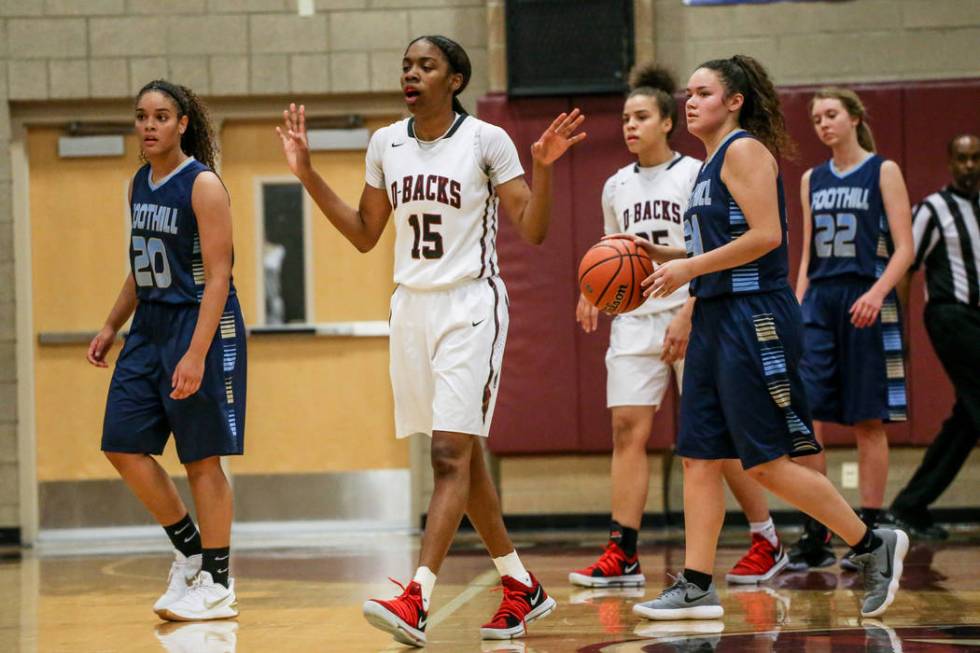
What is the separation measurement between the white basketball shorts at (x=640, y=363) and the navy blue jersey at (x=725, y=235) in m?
1.12

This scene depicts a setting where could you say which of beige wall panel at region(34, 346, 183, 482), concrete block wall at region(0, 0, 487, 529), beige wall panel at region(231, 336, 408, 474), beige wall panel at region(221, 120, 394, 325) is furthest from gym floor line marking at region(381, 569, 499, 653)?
concrete block wall at region(0, 0, 487, 529)

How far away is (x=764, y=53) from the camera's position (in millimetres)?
7766

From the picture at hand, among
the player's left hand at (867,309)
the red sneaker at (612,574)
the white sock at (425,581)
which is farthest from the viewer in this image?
the player's left hand at (867,309)

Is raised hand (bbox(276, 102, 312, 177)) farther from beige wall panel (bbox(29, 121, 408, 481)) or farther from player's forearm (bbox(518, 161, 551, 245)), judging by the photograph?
beige wall panel (bbox(29, 121, 408, 481))

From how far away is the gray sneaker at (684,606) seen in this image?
4.25m

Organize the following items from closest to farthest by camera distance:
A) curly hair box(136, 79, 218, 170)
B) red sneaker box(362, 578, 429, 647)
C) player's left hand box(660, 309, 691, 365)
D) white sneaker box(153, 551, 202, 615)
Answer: red sneaker box(362, 578, 429, 647) < white sneaker box(153, 551, 202, 615) < curly hair box(136, 79, 218, 170) < player's left hand box(660, 309, 691, 365)

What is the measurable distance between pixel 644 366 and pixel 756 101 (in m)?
1.37

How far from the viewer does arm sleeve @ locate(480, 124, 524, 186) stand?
13.7 ft

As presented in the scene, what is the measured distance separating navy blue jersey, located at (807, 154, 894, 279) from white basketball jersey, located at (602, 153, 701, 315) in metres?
0.68

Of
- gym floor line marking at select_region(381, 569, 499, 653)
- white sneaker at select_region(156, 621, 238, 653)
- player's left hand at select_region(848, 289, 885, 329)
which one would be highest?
player's left hand at select_region(848, 289, 885, 329)

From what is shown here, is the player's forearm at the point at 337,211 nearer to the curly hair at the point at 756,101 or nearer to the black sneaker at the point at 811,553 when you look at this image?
the curly hair at the point at 756,101

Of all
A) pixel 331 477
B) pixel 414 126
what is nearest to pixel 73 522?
pixel 331 477

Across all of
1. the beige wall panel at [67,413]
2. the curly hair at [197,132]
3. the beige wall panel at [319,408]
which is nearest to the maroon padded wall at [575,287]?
the beige wall panel at [319,408]

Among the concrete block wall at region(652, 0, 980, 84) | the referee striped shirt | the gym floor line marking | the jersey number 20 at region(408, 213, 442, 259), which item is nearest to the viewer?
the jersey number 20 at region(408, 213, 442, 259)
